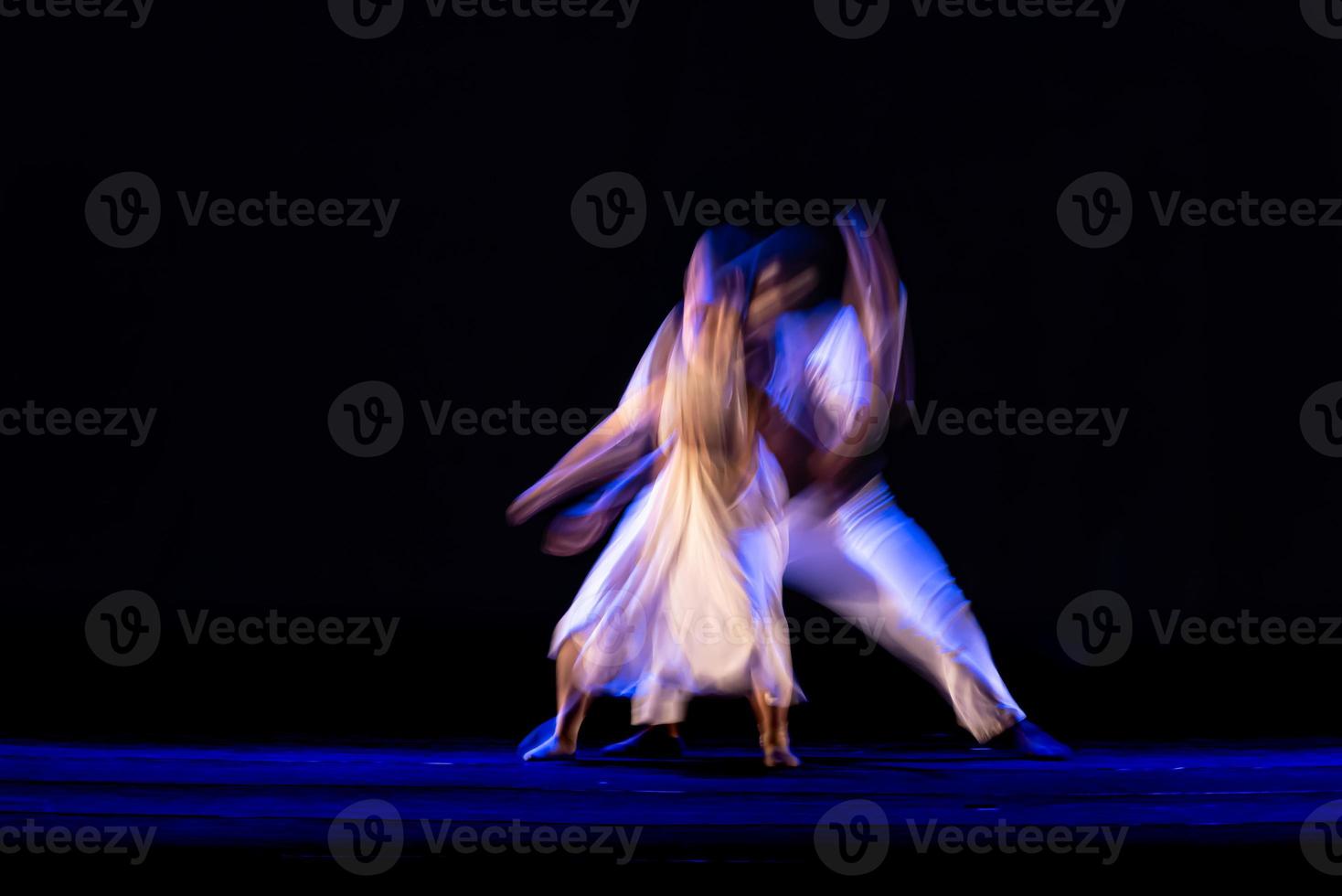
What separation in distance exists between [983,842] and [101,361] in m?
4.35

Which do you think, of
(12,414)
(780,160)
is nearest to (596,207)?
(780,160)

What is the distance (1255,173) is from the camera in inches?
211

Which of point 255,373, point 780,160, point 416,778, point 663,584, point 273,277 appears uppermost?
point 780,160

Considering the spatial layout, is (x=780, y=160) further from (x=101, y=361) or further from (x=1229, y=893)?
(x=1229, y=893)
